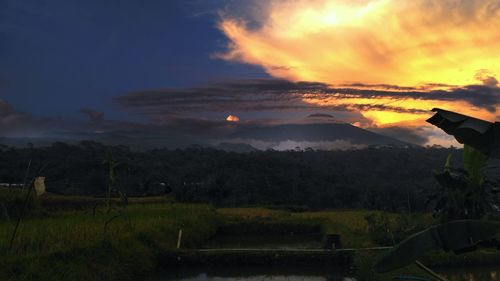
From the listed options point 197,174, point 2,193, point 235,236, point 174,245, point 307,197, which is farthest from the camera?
point 197,174

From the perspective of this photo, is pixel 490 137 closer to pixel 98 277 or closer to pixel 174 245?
pixel 98 277

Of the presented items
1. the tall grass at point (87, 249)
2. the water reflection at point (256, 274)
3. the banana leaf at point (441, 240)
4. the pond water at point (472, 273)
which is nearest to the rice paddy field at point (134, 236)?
the tall grass at point (87, 249)

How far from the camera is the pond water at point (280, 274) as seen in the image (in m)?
10.5

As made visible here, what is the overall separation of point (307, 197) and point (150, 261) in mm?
28679

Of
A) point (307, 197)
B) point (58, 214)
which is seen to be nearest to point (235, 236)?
point (58, 214)

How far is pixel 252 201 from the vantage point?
36.8 m

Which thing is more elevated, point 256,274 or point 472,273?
point 472,273

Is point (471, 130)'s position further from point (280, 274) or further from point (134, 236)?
point (134, 236)

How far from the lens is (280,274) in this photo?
36.7 feet

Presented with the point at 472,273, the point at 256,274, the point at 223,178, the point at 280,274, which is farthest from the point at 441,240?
the point at 223,178

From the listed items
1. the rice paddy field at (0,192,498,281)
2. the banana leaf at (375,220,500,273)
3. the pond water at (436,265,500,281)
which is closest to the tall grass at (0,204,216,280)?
the rice paddy field at (0,192,498,281)

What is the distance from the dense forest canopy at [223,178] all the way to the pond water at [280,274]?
16.4 meters

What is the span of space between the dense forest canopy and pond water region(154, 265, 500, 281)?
53.8 feet

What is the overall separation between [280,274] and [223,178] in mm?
25487
